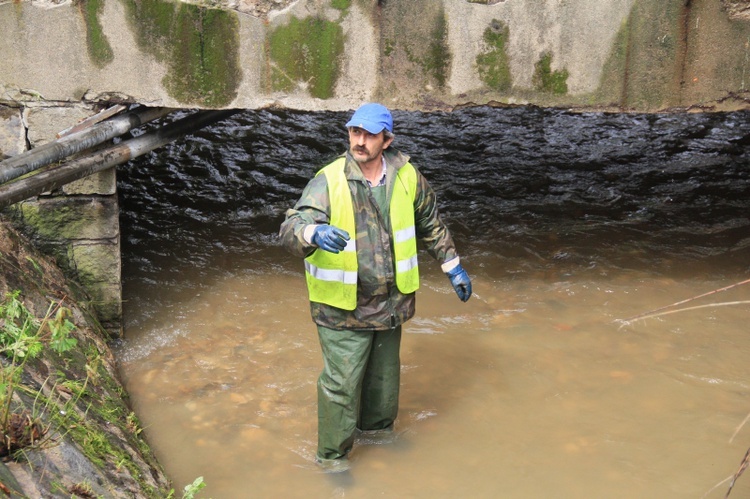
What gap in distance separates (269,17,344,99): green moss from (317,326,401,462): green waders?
147cm

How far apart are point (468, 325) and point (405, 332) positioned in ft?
1.40

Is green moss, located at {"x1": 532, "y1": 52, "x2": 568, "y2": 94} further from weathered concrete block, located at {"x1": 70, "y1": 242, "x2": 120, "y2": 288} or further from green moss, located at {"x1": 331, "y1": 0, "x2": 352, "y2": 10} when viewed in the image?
weathered concrete block, located at {"x1": 70, "y1": 242, "x2": 120, "y2": 288}

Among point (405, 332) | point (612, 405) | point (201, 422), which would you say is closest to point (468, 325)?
point (405, 332)

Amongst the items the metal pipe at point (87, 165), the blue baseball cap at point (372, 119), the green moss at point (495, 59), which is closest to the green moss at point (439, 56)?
the green moss at point (495, 59)

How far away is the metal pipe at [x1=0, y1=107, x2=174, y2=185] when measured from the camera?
4.10m

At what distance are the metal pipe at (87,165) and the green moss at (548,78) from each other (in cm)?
226

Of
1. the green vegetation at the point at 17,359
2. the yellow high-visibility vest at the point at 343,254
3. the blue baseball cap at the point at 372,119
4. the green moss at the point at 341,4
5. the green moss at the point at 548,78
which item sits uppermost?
the green moss at the point at 341,4

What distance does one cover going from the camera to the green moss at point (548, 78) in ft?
15.1

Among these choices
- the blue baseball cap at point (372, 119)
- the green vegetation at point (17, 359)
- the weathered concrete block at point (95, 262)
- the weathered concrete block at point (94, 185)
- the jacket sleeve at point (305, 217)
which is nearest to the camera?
the green vegetation at point (17, 359)

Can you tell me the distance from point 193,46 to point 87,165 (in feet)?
2.90

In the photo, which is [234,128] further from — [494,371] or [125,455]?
[125,455]

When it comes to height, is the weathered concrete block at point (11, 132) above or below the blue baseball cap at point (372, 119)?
below

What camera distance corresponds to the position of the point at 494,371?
16.4ft

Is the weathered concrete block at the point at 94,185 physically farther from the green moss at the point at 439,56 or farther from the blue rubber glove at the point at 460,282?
the blue rubber glove at the point at 460,282
